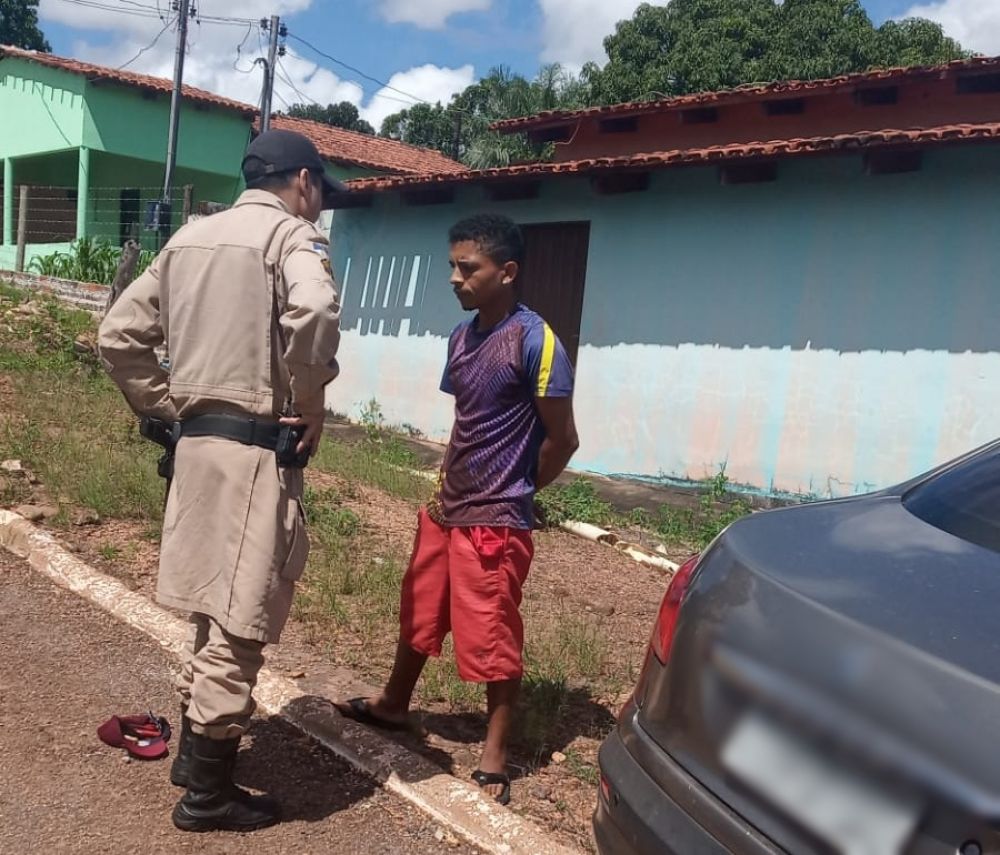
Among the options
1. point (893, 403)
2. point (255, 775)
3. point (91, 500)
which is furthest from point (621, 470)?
point (255, 775)

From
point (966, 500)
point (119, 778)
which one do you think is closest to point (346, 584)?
point (119, 778)

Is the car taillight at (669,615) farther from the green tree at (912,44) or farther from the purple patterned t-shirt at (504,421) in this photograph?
the green tree at (912,44)

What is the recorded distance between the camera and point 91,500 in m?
5.43

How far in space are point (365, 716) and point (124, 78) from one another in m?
17.2

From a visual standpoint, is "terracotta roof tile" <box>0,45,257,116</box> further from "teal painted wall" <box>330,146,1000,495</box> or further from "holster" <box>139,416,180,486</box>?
"holster" <box>139,416,180,486</box>

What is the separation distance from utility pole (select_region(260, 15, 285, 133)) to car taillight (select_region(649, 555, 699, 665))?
16.2m

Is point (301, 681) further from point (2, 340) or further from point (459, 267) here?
point (2, 340)

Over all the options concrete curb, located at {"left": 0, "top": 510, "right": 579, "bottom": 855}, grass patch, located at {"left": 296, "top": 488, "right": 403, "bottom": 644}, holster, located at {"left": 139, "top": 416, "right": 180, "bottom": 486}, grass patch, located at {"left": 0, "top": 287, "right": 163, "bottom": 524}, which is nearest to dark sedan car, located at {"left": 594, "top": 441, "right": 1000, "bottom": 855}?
concrete curb, located at {"left": 0, "top": 510, "right": 579, "bottom": 855}

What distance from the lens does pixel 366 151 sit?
2030cm

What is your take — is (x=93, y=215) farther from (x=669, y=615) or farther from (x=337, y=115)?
(x=337, y=115)

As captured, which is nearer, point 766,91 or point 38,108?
point 766,91

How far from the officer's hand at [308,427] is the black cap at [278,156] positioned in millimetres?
701

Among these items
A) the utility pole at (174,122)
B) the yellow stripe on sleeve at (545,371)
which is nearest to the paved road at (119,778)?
the yellow stripe on sleeve at (545,371)

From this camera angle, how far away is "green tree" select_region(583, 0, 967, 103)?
970 inches
